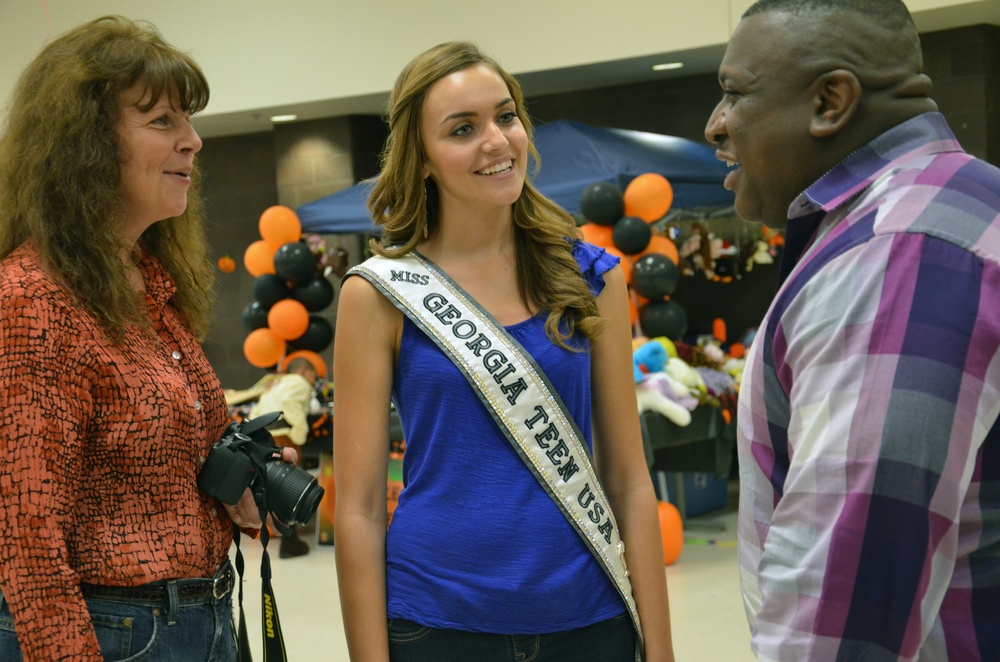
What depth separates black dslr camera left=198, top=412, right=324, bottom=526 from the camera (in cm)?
165

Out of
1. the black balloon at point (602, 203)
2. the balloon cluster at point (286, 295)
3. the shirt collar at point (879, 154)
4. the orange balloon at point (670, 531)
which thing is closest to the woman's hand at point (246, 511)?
the shirt collar at point (879, 154)

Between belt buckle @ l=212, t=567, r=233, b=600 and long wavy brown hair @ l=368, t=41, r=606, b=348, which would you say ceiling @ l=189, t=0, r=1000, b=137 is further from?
belt buckle @ l=212, t=567, r=233, b=600

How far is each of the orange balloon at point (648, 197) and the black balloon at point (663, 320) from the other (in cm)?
52

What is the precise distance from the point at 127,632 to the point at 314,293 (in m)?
5.87

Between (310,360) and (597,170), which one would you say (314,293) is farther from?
(597,170)

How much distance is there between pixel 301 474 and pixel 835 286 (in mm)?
1153

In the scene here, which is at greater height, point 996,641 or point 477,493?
point 996,641

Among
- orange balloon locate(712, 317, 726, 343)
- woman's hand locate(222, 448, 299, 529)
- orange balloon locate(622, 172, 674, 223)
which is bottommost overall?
orange balloon locate(712, 317, 726, 343)

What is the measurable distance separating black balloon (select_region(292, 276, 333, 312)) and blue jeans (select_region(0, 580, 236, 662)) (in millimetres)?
5718

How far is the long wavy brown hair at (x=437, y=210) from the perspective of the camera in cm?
178

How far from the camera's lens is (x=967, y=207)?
0.82m

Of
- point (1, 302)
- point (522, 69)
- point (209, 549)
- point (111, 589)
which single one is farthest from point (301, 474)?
point (522, 69)

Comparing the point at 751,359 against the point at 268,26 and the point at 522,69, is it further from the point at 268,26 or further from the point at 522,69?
the point at 268,26

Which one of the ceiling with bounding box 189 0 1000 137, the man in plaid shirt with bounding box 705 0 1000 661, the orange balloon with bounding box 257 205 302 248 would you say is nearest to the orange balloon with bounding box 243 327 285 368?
the orange balloon with bounding box 257 205 302 248
